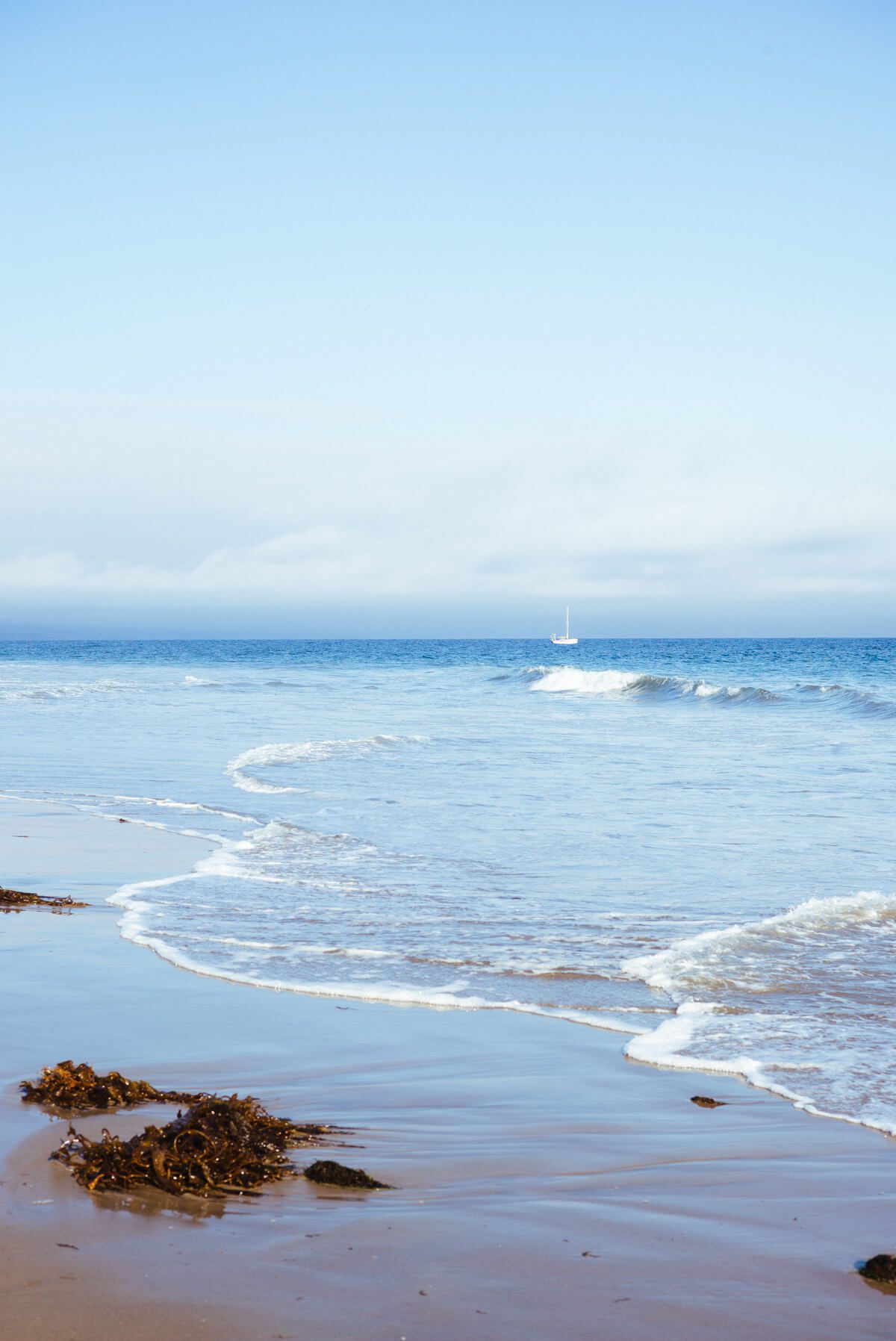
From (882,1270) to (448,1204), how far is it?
117cm

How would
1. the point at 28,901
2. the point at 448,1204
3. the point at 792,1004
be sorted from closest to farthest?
1. the point at 448,1204
2. the point at 792,1004
3. the point at 28,901

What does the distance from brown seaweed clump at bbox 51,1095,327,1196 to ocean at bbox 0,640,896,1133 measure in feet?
6.38

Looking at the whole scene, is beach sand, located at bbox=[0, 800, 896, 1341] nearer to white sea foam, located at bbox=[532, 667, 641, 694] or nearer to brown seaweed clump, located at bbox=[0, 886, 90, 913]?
brown seaweed clump, located at bbox=[0, 886, 90, 913]

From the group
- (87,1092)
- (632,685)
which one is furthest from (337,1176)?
(632,685)

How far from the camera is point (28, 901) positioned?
7.32 m

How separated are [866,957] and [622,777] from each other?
8464mm

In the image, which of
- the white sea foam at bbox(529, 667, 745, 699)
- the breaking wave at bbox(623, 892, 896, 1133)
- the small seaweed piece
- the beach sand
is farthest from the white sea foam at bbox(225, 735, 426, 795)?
the white sea foam at bbox(529, 667, 745, 699)

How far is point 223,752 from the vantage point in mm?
17750

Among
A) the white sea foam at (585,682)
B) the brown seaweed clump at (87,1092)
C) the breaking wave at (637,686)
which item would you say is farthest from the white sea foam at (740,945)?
the white sea foam at (585,682)

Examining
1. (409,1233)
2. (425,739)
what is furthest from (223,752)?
(409,1233)

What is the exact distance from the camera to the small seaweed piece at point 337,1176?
10.9ft

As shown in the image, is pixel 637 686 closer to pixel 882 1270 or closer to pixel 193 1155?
pixel 193 1155

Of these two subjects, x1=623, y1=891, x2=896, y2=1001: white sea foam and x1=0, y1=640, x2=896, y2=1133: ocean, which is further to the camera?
x1=623, y1=891, x2=896, y2=1001: white sea foam

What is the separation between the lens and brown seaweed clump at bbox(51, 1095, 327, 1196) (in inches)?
128
